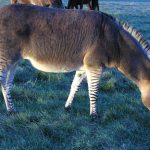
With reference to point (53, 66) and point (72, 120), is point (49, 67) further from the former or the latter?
point (72, 120)

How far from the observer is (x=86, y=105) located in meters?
8.55

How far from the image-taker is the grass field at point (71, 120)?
6.52 metres

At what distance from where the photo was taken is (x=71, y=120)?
24.7 feet

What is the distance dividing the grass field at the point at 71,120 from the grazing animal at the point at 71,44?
41 centimetres

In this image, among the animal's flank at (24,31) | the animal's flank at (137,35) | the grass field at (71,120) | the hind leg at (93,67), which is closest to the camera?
the grass field at (71,120)

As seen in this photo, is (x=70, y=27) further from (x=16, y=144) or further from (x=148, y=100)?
(x=16, y=144)

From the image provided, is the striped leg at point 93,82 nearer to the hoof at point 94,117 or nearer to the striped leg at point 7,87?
the hoof at point 94,117

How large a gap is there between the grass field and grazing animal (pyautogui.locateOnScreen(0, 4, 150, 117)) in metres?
0.41

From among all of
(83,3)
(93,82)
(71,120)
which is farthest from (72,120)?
(83,3)

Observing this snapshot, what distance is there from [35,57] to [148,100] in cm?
213

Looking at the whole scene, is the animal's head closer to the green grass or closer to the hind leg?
the hind leg

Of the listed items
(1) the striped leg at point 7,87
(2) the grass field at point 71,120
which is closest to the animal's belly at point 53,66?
(1) the striped leg at point 7,87

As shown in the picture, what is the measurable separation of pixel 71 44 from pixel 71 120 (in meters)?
1.38

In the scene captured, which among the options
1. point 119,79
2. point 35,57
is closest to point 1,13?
point 35,57
